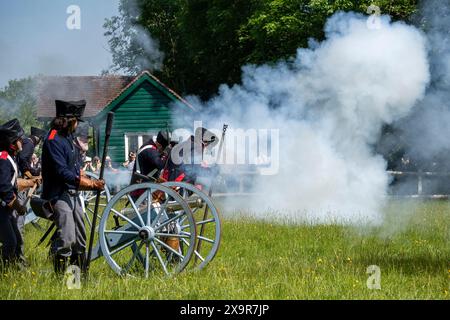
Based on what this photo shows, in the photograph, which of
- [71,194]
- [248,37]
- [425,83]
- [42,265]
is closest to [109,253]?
[71,194]

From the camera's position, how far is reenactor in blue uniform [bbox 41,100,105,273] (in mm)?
6660

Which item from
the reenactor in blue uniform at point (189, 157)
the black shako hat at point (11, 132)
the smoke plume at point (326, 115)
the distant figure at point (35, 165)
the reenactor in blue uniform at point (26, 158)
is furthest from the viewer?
the smoke plume at point (326, 115)

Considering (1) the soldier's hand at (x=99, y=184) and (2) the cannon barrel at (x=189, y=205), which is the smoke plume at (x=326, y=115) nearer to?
(2) the cannon barrel at (x=189, y=205)

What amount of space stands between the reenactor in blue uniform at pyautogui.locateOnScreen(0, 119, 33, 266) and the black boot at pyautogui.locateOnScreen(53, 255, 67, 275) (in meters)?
0.63

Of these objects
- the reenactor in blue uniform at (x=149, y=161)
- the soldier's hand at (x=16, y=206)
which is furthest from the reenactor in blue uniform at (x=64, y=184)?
the reenactor in blue uniform at (x=149, y=161)

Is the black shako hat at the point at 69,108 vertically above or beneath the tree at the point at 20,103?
beneath

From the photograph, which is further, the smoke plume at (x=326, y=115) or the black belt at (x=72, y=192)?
the smoke plume at (x=326, y=115)

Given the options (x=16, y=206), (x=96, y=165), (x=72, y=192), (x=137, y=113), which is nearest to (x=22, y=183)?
(x=16, y=206)

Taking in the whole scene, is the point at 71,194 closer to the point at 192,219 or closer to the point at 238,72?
the point at 192,219

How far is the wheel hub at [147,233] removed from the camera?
681 cm

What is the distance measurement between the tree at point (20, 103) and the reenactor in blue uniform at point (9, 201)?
34.6 meters

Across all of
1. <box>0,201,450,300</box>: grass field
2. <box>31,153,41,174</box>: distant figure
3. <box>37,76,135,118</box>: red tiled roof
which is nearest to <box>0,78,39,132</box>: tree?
<box>37,76,135,118</box>: red tiled roof

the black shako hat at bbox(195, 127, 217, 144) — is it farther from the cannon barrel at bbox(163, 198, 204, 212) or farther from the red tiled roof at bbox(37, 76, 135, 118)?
the red tiled roof at bbox(37, 76, 135, 118)

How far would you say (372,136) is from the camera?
47.7 feet
